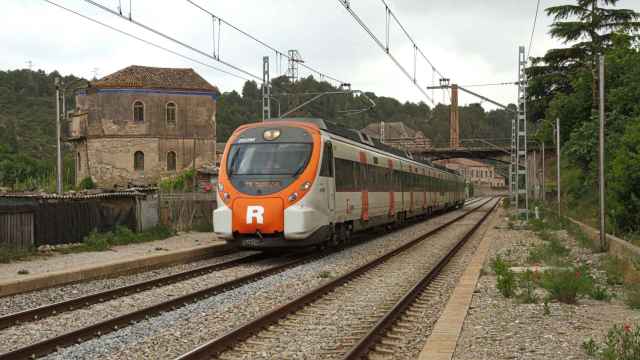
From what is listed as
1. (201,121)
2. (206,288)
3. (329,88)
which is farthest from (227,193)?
(329,88)

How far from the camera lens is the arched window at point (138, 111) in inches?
2157

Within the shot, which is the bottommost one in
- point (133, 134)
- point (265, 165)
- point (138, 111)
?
point (265, 165)

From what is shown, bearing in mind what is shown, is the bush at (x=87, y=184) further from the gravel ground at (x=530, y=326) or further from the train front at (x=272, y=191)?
the gravel ground at (x=530, y=326)

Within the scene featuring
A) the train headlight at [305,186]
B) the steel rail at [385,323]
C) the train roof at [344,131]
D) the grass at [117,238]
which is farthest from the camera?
the grass at [117,238]

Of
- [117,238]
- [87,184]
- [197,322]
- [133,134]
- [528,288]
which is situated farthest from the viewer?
[133,134]

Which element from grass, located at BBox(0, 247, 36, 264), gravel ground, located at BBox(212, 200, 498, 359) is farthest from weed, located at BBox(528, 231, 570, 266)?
grass, located at BBox(0, 247, 36, 264)

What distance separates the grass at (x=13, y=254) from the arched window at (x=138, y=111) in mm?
40362

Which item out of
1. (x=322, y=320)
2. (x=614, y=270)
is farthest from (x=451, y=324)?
(x=614, y=270)

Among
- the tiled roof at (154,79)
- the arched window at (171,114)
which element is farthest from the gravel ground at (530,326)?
the tiled roof at (154,79)

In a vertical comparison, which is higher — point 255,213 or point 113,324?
point 255,213

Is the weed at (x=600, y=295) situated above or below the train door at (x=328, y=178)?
below

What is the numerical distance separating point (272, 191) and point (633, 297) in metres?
7.82

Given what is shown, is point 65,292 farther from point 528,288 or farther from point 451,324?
point 528,288

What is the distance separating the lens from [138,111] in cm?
5497
